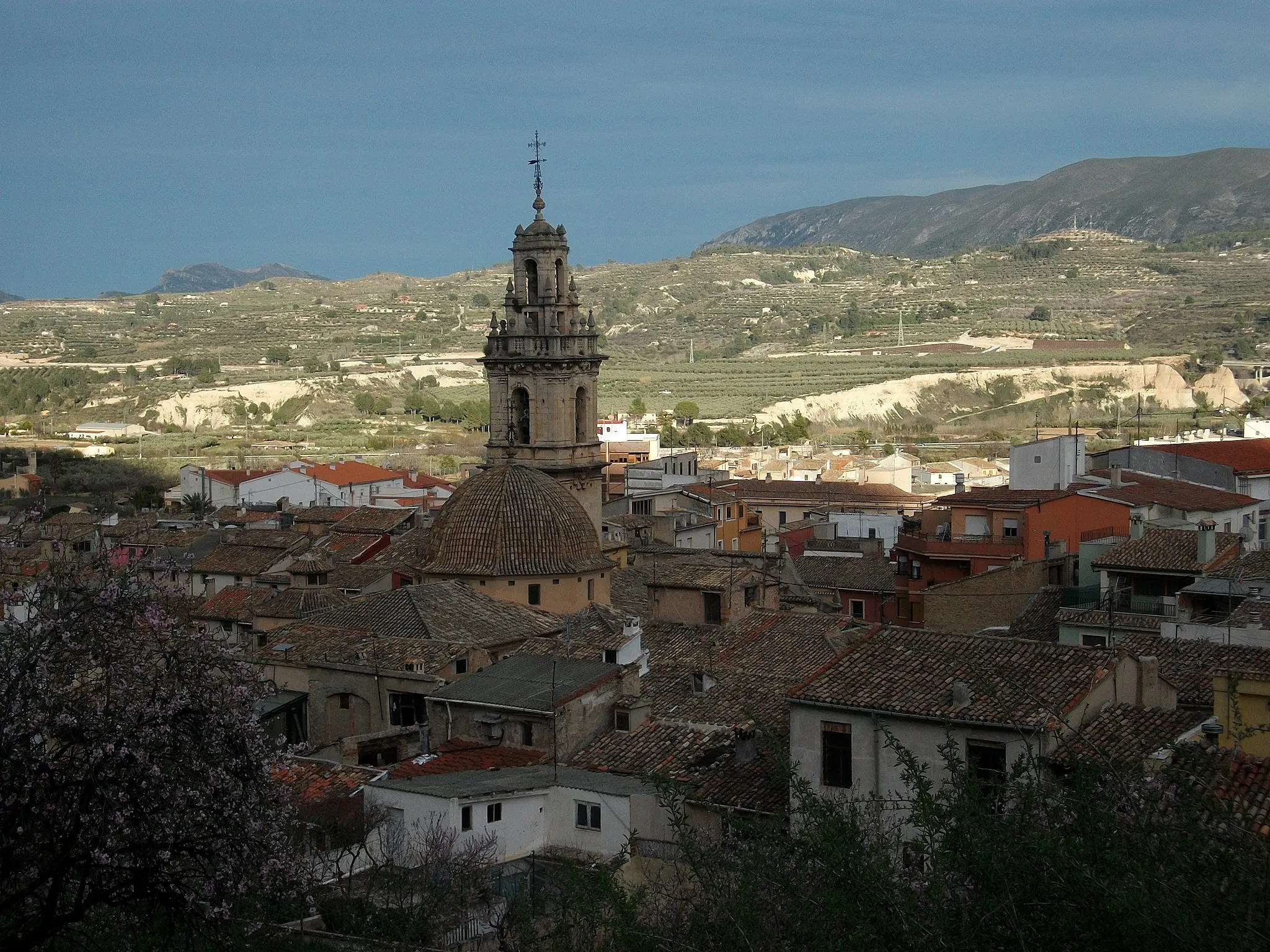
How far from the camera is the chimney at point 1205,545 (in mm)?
23906

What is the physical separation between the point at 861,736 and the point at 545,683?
5.54 m

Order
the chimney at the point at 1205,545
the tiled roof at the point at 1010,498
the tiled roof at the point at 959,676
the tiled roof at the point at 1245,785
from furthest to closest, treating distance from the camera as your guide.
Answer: the tiled roof at the point at 1010,498 < the chimney at the point at 1205,545 < the tiled roof at the point at 959,676 < the tiled roof at the point at 1245,785

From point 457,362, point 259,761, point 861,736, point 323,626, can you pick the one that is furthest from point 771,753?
point 457,362

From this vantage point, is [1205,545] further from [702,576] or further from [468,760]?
[468,760]

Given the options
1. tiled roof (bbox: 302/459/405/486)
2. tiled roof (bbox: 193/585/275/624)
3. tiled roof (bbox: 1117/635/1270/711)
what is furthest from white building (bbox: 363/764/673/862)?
tiled roof (bbox: 302/459/405/486)

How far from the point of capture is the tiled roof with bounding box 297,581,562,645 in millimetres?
23719

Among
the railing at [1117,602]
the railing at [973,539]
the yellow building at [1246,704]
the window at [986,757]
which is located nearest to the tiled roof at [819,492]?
the railing at [973,539]

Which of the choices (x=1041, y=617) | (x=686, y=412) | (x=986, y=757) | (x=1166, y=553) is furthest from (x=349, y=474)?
(x=986, y=757)

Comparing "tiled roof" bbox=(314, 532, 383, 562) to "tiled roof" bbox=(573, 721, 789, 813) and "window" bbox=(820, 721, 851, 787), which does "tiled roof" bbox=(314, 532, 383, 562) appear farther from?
"window" bbox=(820, 721, 851, 787)

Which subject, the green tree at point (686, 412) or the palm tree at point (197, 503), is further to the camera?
the green tree at point (686, 412)

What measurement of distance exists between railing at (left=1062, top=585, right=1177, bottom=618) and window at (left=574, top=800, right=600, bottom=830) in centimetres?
817

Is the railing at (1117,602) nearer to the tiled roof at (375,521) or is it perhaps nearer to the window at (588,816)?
the window at (588,816)

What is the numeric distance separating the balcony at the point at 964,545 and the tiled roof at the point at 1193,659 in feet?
40.1

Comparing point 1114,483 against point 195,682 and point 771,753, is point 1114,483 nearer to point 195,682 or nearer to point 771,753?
point 771,753
